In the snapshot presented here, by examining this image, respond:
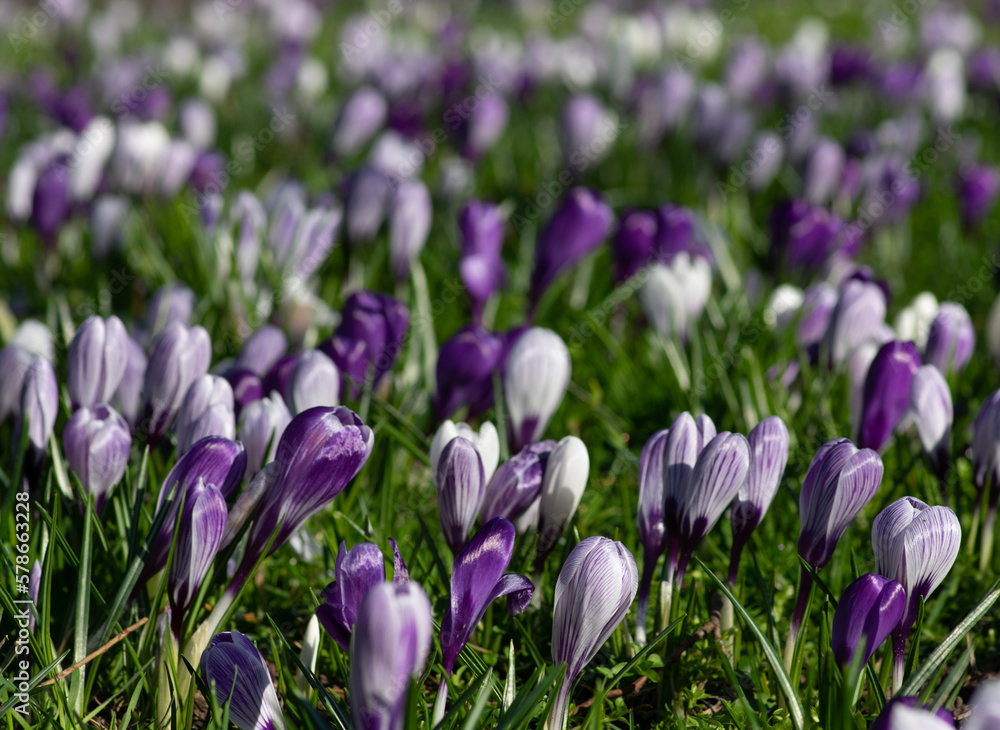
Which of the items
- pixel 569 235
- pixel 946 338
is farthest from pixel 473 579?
pixel 569 235

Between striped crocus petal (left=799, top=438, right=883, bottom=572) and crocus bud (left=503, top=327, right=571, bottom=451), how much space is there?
2.14ft

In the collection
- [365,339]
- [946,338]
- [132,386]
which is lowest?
[132,386]

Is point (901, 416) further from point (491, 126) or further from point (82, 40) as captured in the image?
point (82, 40)

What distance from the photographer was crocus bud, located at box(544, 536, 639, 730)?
1537 mm

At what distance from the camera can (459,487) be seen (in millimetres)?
1773

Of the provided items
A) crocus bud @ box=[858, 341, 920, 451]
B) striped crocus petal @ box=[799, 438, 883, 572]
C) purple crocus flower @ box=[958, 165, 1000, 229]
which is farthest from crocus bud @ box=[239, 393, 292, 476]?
purple crocus flower @ box=[958, 165, 1000, 229]

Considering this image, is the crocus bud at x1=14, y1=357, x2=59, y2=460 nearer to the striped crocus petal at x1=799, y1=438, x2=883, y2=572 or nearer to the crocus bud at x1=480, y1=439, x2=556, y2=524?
the crocus bud at x1=480, y1=439, x2=556, y2=524

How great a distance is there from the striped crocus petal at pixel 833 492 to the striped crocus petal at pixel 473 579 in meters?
0.55

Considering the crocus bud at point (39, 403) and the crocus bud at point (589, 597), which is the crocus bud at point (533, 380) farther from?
the crocus bud at point (39, 403)

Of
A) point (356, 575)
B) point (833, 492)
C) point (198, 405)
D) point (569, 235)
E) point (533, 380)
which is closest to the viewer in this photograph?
point (356, 575)

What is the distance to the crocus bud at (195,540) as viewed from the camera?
159 centimetres

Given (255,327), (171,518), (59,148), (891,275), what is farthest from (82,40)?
(171,518)

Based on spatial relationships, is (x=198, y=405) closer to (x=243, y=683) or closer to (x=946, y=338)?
(x=243, y=683)

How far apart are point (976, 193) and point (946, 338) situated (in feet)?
5.98
